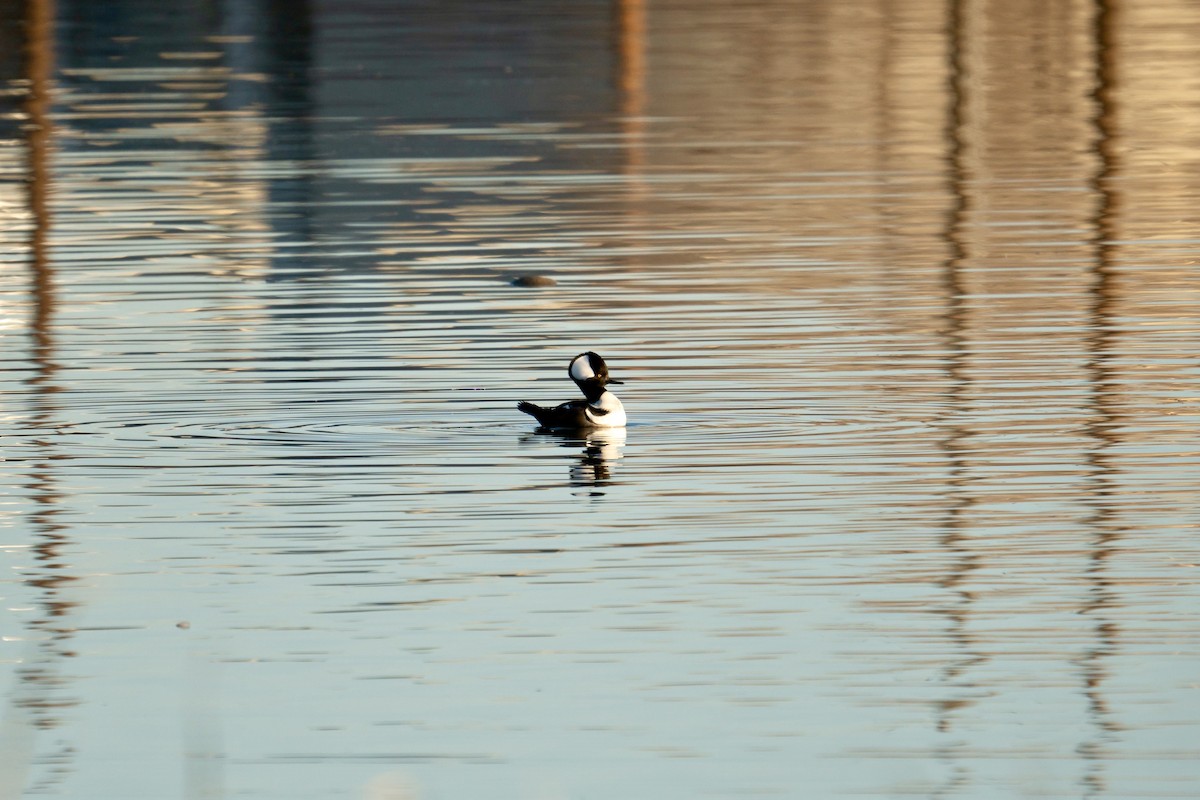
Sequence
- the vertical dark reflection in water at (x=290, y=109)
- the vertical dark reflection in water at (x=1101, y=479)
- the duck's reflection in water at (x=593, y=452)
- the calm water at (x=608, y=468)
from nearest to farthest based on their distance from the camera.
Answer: the vertical dark reflection in water at (x=1101, y=479), the calm water at (x=608, y=468), the duck's reflection in water at (x=593, y=452), the vertical dark reflection in water at (x=290, y=109)

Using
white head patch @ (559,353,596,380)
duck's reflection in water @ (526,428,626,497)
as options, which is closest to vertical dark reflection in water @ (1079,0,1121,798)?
duck's reflection in water @ (526,428,626,497)

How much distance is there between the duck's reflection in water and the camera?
501 inches

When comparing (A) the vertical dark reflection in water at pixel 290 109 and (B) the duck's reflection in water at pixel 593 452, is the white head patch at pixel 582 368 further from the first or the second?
(A) the vertical dark reflection in water at pixel 290 109

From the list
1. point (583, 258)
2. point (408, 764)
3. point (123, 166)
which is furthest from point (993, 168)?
point (408, 764)

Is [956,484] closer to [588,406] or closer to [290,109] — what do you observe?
[588,406]

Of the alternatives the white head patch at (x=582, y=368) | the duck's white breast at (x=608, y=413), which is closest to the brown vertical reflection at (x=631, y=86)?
the white head patch at (x=582, y=368)

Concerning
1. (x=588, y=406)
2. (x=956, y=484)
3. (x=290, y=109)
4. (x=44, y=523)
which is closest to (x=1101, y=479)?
(x=956, y=484)

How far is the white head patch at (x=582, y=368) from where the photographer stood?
14.0 m

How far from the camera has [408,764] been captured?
8.14 meters

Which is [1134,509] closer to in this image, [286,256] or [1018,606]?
[1018,606]

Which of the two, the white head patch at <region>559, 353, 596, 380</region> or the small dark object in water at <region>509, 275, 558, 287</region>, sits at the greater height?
the white head patch at <region>559, 353, 596, 380</region>

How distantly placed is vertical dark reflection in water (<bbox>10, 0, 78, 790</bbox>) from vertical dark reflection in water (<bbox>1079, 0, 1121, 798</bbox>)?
324 centimetres

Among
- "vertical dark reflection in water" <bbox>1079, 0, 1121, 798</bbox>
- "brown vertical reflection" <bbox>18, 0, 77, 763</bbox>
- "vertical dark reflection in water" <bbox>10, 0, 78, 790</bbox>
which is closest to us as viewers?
"vertical dark reflection in water" <bbox>1079, 0, 1121, 798</bbox>

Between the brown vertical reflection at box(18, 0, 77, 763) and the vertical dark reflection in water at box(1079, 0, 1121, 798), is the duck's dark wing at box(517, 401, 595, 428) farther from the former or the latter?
the vertical dark reflection in water at box(1079, 0, 1121, 798)
